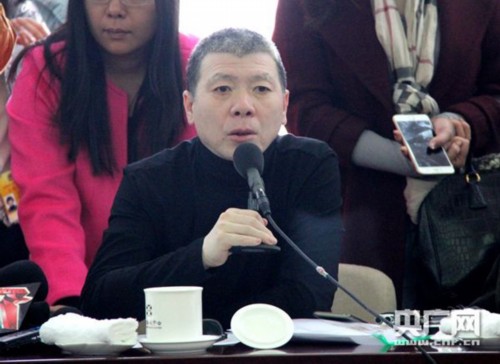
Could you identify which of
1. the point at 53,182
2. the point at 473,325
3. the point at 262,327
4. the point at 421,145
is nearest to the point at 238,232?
the point at 262,327

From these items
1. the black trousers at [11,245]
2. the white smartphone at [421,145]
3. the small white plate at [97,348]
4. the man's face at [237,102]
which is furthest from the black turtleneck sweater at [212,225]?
the small white plate at [97,348]

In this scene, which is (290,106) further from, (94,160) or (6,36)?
(6,36)

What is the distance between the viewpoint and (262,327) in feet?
5.17

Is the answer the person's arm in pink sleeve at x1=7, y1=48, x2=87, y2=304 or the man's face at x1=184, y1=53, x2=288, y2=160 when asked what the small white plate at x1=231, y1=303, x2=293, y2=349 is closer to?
the man's face at x1=184, y1=53, x2=288, y2=160

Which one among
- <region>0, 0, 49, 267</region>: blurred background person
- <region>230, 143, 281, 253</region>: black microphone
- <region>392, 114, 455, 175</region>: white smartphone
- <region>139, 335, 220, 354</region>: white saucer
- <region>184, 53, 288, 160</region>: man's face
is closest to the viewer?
<region>139, 335, 220, 354</region>: white saucer

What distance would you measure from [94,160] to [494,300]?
1044 millimetres

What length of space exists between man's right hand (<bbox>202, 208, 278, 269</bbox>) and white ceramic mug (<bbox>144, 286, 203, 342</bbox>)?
336 mm

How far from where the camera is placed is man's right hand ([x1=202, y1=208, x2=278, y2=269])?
192 centimetres

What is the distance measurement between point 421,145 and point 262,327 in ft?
3.61

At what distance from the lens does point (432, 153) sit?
8.39ft

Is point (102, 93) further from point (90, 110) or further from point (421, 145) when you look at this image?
point (421, 145)

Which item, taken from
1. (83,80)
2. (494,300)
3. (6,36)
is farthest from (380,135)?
(6,36)

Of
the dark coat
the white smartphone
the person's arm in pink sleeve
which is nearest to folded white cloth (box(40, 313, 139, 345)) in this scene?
the person's arm in pink sleeve

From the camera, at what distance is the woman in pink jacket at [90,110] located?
2.73m
